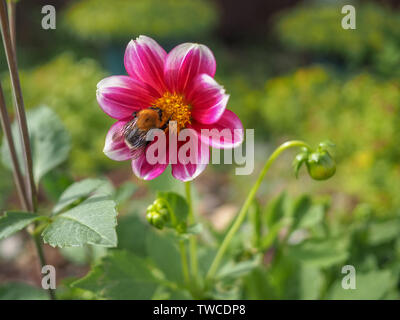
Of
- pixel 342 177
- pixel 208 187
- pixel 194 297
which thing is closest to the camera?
pixel 194 297

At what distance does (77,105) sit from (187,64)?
5.75 feet

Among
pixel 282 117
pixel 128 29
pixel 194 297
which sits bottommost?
pixel 194 297

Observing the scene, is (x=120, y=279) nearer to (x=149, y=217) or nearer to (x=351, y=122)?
(x=149, y=217)

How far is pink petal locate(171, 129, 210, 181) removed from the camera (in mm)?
447

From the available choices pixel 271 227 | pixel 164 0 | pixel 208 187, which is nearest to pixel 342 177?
pixel 208 187

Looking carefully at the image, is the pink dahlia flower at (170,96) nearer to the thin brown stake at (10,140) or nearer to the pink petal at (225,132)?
the pink petal at (225,132)

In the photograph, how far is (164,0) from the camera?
10.7 feet

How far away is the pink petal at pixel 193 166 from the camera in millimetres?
447

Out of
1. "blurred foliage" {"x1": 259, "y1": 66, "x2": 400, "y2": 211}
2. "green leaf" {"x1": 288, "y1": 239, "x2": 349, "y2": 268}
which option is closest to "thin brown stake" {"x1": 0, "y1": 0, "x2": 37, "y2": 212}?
"green leaf" {"x1": 288, "y1": 239, "x2": 349, "y2": 268}

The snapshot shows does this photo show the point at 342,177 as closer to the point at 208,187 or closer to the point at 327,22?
the point at 208,187

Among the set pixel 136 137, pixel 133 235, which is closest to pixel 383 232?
pixel 133 235

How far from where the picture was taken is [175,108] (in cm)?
48
